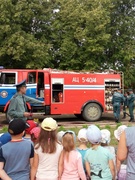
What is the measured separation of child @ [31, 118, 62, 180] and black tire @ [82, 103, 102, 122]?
39.4 ft

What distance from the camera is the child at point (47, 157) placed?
386 cm

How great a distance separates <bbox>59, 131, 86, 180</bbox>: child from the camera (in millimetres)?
3920

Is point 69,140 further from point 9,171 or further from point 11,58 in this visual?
point 11,58

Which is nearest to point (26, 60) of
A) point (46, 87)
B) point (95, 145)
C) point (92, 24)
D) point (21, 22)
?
point (21, 22)

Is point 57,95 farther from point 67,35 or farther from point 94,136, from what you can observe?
point 67,35

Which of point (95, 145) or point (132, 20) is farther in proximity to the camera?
point (132, 20)

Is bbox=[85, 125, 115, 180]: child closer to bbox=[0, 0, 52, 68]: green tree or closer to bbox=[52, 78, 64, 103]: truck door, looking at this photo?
bbox=[52, 78, 64, 103]: truck door

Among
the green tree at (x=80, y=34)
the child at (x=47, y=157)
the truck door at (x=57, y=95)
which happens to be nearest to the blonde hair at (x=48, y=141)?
the child at (x=47, y=157)

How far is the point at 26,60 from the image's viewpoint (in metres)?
25.9

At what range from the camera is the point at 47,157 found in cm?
387

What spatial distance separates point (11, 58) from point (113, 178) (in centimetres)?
2316

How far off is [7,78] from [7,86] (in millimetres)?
438

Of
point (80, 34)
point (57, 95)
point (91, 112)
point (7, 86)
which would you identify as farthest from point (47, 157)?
point (80, 34)

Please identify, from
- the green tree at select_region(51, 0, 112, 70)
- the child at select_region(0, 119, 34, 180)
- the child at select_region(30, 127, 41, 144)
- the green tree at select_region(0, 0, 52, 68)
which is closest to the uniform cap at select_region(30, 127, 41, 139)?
the child at select_region(30, 127, 41, 144)
